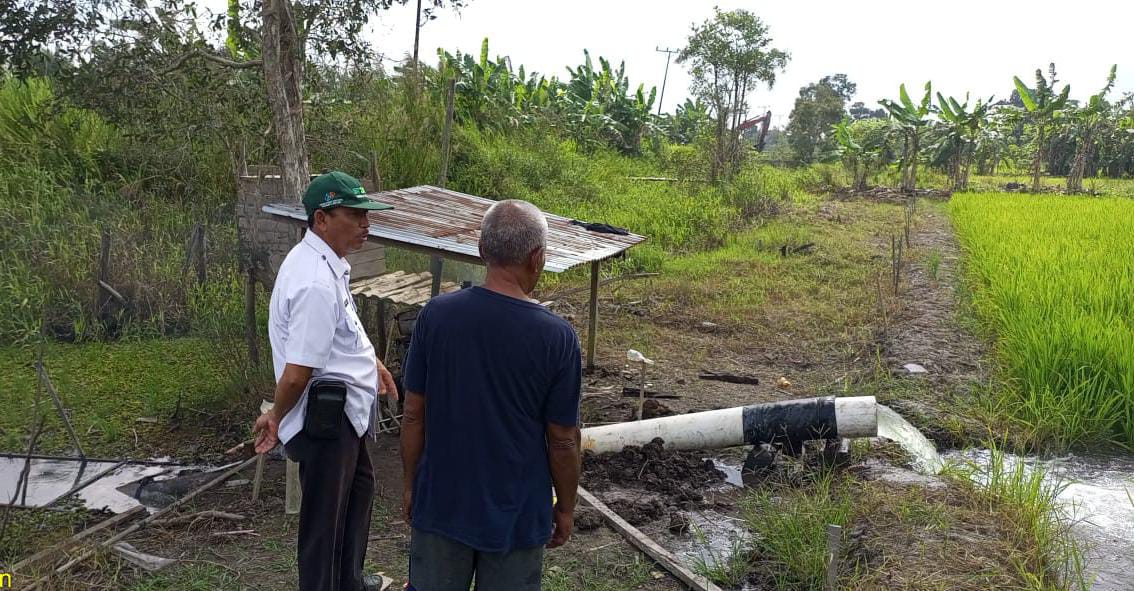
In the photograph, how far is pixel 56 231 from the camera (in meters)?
8.46

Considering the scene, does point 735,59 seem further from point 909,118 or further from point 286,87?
point 286,87

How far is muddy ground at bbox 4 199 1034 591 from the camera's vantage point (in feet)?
12.5

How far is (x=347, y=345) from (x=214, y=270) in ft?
20.2

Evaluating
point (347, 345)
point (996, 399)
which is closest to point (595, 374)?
point (996, 399)

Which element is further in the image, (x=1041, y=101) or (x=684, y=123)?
(x=684, y=123)

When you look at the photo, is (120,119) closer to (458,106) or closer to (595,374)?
(595,374)

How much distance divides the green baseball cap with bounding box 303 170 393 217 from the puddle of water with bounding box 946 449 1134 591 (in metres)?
3.53

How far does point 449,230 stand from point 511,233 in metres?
3.39

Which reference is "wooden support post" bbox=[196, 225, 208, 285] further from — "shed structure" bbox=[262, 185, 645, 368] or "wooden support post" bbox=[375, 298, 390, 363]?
"wooden support post" bbox=[375, 298, 390, 363]

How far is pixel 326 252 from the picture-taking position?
2.88 m

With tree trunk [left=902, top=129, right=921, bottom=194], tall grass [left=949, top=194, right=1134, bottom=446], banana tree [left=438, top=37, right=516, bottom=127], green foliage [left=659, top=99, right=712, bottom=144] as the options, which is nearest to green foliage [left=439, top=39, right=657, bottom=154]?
banana tree [left=438, top=37, right=516, bottom=127]

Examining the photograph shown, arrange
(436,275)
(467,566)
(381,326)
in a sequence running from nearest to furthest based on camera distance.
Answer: (467,566) → (436,275) → (381,326)

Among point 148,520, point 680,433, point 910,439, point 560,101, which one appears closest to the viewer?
point 148,520

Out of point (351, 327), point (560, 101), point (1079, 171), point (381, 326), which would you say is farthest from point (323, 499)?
point (1079, 171)
